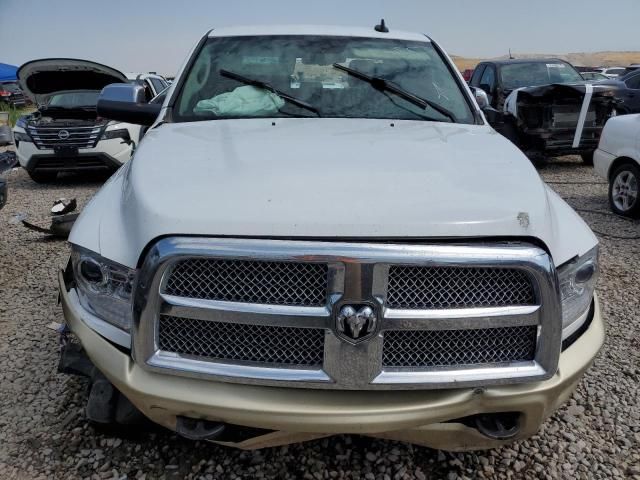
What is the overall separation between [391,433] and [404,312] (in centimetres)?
48

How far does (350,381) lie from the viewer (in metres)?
1.80

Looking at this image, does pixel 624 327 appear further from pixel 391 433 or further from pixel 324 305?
pixel 324 305

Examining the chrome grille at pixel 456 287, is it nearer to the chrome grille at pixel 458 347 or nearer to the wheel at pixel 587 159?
the chrome grille at pixel 458 347

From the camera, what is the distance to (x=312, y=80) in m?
3.25

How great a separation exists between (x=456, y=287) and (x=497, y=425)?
555 mm

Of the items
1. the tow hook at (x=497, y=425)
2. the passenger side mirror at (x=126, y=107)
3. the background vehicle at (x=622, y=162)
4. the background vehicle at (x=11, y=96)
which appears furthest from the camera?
the background vehicle at (x=11, y=96)

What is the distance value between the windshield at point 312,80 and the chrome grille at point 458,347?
156cm

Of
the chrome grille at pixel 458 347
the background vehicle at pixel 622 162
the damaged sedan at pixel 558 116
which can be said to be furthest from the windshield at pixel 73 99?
the chrome grille at pixel 458 347

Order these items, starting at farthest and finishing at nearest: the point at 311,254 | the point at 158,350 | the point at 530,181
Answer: the point at 530,181 → the point at 158,350 → the point at 311,254

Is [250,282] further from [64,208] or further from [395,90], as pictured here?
[64,208]

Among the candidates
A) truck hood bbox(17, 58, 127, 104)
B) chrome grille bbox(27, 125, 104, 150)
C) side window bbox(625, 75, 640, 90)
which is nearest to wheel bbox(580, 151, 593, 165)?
side window bbox(625, 75, 640, 90)

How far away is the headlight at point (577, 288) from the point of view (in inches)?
79.4

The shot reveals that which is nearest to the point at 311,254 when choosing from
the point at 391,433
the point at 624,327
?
the point at 391,433

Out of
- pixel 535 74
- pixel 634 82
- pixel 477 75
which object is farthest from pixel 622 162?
pixel 634 82
